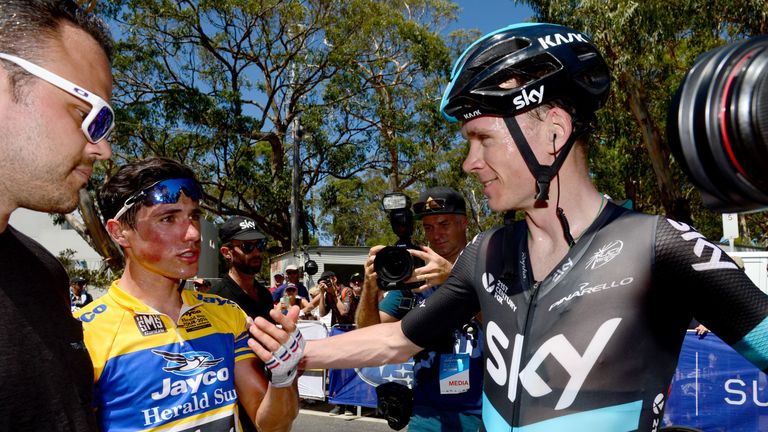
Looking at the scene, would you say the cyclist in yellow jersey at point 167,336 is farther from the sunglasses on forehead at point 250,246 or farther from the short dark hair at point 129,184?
the sunglasses on forehead at point 250,246

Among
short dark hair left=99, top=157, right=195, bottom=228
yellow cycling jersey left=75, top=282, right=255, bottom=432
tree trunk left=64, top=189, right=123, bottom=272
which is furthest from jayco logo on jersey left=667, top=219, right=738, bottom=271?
tree trunk left=64, top=189, right=123, bottom=272

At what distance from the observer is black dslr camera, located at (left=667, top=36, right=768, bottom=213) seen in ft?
3.89

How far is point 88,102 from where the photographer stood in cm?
192

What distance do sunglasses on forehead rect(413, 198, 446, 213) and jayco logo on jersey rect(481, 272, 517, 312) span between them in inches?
99.7

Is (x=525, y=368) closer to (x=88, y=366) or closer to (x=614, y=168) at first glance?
(x=88, y=366)

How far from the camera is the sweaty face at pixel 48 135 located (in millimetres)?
1785

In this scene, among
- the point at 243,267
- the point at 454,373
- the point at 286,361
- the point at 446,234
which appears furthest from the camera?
the point at 243,267

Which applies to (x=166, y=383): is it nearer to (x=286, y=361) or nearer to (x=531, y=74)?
(x=286, y=361)

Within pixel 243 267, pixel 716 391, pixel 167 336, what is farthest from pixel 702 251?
pixel 716 391

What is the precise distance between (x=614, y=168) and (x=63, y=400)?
21.7m

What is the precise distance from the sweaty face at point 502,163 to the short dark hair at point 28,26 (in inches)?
59.9

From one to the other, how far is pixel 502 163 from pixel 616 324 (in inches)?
29.7

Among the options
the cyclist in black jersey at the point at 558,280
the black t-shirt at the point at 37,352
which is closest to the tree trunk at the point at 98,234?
the black t-shirt at the point at 37,352

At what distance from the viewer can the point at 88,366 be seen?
2.04 metres
